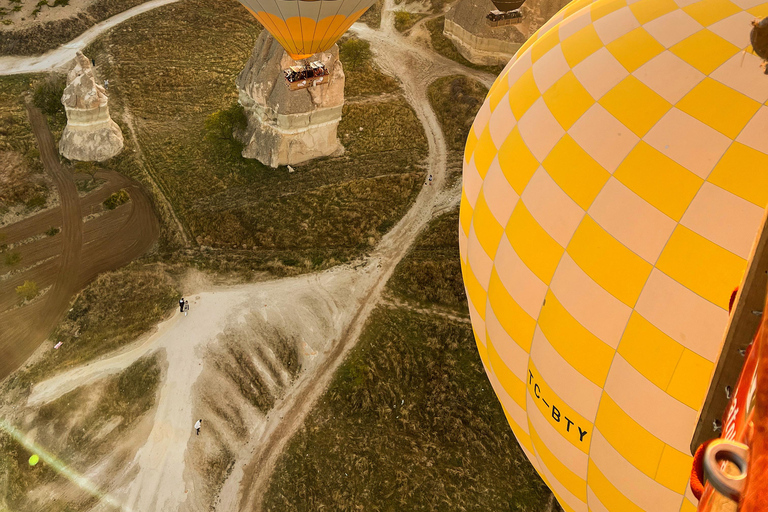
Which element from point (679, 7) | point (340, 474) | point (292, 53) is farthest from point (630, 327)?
point (292, 53)

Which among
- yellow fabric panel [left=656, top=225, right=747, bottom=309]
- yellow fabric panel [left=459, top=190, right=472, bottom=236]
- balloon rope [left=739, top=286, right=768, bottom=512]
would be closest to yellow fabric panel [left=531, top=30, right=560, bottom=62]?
yellow fabric panel [left=459, top=190, right=472, bottom=236]

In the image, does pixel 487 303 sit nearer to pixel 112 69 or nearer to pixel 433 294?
pixel 433 294

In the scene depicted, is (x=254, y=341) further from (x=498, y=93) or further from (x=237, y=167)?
(x=498, y=93)

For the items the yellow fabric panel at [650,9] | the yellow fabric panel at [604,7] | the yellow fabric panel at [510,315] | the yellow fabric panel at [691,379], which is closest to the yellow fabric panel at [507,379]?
the yellow fabric panel at [510,315]

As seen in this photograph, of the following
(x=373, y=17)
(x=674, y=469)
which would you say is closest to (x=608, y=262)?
(x=674, y=469)

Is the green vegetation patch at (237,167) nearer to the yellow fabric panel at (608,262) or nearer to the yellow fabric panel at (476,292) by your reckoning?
the yellow fabric panel at (476,292)
